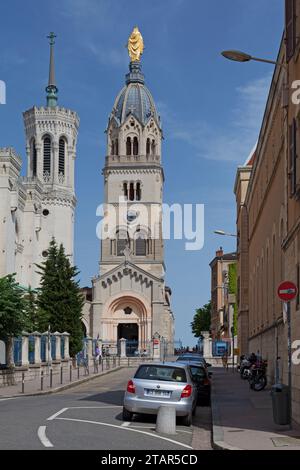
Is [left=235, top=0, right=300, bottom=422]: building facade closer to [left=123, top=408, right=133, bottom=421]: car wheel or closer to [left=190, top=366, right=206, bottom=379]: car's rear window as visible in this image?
[left=190, top=366, right=206, bottom=379]: car's rear window

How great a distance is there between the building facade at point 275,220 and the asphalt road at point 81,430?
318 centimetres

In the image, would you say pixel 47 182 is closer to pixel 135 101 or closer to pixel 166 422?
pixel 135 101

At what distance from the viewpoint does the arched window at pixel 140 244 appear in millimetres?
95562

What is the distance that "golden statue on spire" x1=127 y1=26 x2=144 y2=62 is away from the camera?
107031 millimetres

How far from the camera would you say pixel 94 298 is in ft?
304

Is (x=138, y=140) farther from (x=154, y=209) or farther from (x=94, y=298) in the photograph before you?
(x=94, y=298)

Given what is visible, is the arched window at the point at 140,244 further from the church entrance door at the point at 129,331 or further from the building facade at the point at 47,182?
the church entrance door at the point at 129,331

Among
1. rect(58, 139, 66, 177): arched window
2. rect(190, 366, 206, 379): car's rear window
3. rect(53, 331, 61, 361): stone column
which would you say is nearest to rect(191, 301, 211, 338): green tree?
rect(58, 139, 66, 177): arched window

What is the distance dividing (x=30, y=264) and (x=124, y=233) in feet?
60.6

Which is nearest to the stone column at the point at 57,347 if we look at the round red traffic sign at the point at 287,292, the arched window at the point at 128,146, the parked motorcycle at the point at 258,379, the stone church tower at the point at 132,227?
the parked motorcycle at the point at 258,379

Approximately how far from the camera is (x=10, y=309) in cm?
3092
